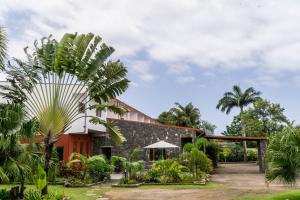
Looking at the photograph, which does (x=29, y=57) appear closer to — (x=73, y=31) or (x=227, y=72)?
(x=73, y=31)

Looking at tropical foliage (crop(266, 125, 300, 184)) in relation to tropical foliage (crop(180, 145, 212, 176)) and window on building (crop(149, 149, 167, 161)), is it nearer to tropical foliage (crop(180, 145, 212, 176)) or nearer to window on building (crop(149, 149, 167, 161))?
tropical foliage (crop(180, 145, 212, 176))

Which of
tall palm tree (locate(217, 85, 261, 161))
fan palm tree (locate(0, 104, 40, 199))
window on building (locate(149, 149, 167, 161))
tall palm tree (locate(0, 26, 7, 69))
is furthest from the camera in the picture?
tall palm tree (locate(217, 85, 261, 161))

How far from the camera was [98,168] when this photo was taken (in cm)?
2167

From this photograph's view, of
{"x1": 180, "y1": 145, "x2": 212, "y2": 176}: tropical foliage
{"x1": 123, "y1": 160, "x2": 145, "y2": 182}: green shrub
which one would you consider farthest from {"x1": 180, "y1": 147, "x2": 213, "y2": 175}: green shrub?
{"x1": 123, "y1": 160, "x2": 145, "y2": 182}: green shrub

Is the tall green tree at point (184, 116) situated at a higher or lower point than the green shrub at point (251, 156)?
higher

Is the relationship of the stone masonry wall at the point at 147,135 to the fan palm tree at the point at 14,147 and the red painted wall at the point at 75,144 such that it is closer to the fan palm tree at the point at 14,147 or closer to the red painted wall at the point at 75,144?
the red painted wall at the point at 75,144

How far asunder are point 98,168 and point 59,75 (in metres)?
9.34

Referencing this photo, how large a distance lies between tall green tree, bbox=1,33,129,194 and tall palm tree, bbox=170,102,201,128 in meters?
40.7

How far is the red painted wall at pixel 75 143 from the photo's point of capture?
26266 millimetres

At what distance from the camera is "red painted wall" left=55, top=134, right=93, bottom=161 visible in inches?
1034

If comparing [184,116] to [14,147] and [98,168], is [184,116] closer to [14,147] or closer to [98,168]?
[98,168]

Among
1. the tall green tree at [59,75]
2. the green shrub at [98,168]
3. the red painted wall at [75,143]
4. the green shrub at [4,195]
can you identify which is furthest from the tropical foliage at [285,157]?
the red painted wall at [75,143]

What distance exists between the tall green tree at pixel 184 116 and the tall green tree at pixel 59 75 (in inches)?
1600

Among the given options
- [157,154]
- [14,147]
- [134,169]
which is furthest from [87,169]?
[14,147]
